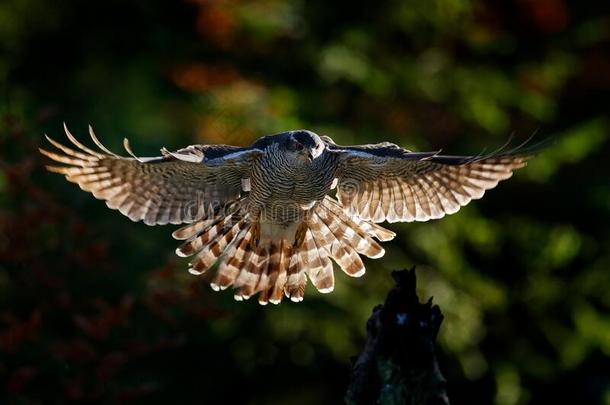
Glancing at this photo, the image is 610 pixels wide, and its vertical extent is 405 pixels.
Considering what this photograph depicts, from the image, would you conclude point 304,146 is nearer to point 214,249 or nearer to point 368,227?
point 368,227

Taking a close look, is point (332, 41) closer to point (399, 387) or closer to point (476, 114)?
point (476, 114)

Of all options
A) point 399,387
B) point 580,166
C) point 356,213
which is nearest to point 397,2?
point 580,166

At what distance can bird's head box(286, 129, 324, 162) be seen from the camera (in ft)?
15.7

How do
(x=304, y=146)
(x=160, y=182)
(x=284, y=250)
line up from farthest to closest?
(x=284, y=250)
(x=160, y=182)
(x=304, y=146)

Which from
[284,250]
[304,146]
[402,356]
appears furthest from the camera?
[284,250]

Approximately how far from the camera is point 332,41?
8727 mm

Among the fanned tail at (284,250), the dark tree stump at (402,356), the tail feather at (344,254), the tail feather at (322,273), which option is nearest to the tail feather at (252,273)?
the fanned tail at (284,250)

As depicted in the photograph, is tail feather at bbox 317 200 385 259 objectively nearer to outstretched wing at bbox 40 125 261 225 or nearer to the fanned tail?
the fanned tail

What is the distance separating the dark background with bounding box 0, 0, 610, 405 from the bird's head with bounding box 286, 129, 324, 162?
2.74 metres

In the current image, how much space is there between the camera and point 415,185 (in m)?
5.26

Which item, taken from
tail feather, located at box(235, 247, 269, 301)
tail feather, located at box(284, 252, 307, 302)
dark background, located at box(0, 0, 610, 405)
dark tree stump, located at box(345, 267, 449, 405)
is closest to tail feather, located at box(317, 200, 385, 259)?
tail feather, located at box(284, 252, 307, 302)

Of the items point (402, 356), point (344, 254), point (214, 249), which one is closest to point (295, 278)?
point (344, 254)

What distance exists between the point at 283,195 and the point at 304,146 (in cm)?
44

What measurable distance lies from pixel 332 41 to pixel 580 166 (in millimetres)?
2876
